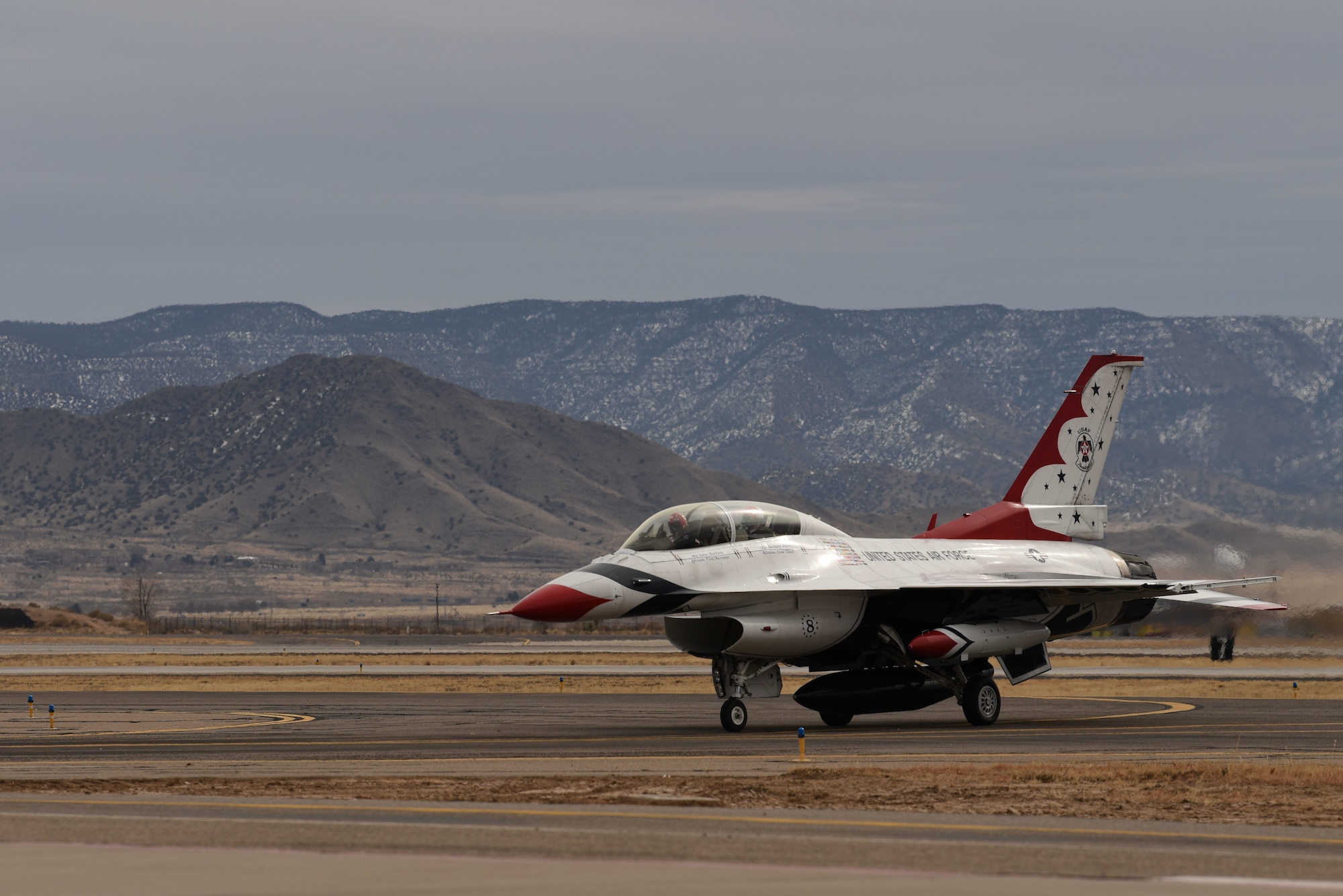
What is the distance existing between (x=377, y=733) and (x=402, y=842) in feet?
54.1

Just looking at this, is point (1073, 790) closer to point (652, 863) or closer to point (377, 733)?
→ point (652, 863)

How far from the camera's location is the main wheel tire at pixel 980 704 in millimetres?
31578

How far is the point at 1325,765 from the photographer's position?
22.1m

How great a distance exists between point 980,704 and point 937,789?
43.2 ft

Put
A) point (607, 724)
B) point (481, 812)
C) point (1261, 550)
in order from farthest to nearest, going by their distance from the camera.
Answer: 1. point (1261, 550)
2. point (607, 724)
3. point (481, 812)

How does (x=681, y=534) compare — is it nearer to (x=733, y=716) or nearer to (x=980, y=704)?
(x=733, y=716)

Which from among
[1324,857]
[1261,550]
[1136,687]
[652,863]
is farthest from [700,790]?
[1261,550]

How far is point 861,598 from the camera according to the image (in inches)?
1215

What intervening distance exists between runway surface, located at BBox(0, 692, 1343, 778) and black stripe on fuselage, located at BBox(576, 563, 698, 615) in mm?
2234

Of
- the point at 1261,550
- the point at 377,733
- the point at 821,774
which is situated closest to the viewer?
the point at 821,774

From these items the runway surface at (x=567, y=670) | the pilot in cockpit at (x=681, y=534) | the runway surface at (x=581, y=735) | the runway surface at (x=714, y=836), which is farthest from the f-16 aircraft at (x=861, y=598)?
the runway surface at (x=567, y=670)

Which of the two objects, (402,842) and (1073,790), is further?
(1073,790)

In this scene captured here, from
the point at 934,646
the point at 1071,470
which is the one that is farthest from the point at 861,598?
the point at 1071,470

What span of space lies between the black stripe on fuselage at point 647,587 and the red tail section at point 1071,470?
8.85 metres
